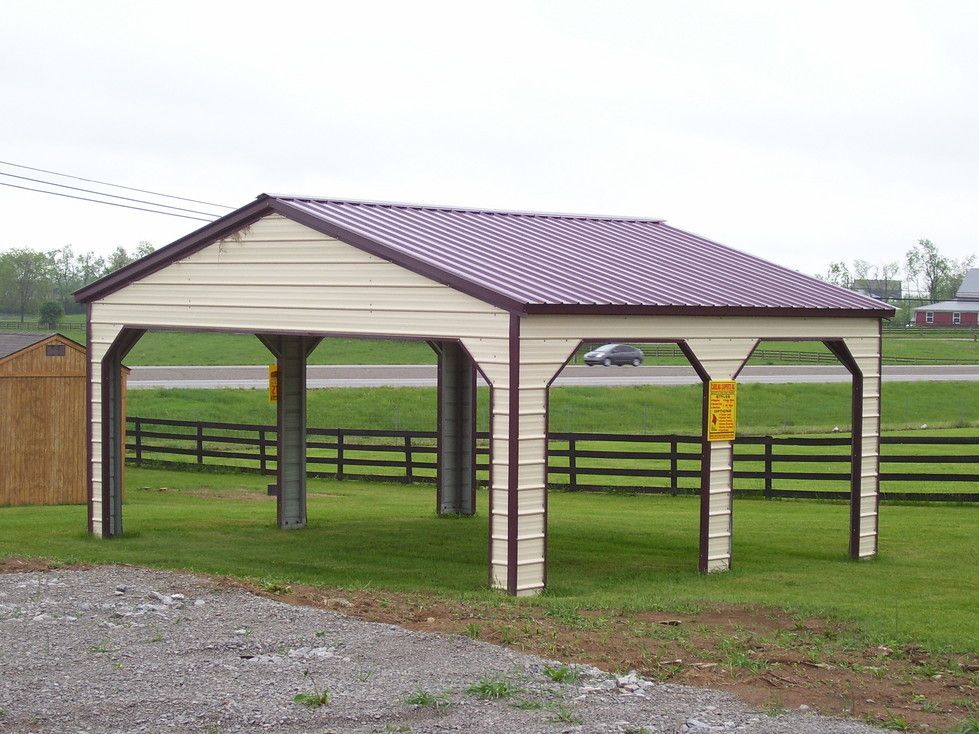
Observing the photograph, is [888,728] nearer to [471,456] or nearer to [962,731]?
[962,731]

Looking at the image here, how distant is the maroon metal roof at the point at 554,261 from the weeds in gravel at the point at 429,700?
4899 millimetres

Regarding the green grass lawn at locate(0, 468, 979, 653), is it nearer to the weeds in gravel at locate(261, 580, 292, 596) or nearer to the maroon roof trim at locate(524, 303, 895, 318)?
the weeds in gravel at locate(261, 580, 292, 596)

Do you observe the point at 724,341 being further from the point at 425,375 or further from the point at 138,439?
the point at 425,375

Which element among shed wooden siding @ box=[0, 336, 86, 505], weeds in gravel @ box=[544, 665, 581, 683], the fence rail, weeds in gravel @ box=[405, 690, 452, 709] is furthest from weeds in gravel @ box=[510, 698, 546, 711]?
the fence rail

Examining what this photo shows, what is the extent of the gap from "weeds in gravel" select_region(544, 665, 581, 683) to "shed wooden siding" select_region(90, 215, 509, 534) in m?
4.31

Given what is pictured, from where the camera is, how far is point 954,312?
114 metres

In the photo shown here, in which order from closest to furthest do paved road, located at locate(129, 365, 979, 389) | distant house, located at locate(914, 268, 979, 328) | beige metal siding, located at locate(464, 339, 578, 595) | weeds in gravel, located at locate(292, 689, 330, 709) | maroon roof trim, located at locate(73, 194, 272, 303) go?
1. weeds in gravel, located at locate(292, 689, 330, 709)
2. beige metal siding, located at locate(464, 339, 578, 595)
3. maroon roof trim, located at locate(73, 194, 272, 303)
4. paved road, located at locate(129, 365, 979, 389)
5. distant house, located at locate(914, 268, 979, 328)

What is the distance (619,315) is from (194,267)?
6.02 m

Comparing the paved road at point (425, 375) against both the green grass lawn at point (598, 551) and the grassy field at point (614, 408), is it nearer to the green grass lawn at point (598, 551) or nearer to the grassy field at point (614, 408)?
the grassy field at point (614, 408)

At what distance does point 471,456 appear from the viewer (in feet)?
73.3

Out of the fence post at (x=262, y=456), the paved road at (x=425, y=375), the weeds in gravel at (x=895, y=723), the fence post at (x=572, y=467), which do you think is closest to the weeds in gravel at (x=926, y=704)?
the weeds in gravel at (x=895, y=723)

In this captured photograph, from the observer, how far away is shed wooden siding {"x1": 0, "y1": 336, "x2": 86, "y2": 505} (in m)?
22.4

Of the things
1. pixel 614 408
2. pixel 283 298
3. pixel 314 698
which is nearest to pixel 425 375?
pixel 614 408

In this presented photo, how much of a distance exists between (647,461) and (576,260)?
15.4 metres
